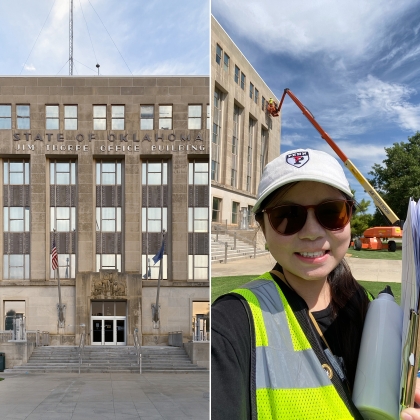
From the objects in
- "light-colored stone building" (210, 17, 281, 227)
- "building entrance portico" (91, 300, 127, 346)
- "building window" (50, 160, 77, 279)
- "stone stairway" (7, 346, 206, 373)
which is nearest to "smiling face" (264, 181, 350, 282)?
"light-colored stone building" (210, 17, 281, 227)

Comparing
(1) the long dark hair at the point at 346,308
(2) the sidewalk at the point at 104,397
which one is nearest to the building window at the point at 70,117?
(2) the sidewalk at the point at 104,397

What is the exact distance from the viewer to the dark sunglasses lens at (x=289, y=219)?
52cm

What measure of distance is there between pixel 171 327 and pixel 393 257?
15.3 metres

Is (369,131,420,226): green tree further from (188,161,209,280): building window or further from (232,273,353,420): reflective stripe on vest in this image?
(188,161,209,280): building window

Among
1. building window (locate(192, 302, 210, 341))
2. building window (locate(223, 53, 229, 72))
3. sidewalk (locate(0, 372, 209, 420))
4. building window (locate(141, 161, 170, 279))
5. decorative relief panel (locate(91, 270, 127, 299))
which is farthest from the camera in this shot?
building window (locate(141, 161, 170, 279))

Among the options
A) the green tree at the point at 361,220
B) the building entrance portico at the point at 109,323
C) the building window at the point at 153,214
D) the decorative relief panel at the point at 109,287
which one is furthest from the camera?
the building window at the point at 153,214

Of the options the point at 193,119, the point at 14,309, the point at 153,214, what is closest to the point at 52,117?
the point at 193,119

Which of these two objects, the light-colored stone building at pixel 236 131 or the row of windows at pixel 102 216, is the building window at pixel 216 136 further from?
the row of windows at pixel 102 216

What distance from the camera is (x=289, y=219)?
1.73 ft

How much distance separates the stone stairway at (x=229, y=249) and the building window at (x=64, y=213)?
1537cm

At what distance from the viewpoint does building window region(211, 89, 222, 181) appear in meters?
0.72

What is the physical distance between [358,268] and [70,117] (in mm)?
17679

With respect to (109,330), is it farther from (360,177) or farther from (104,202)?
(360,177)

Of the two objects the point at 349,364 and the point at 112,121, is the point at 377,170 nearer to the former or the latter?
the point at 349,364
